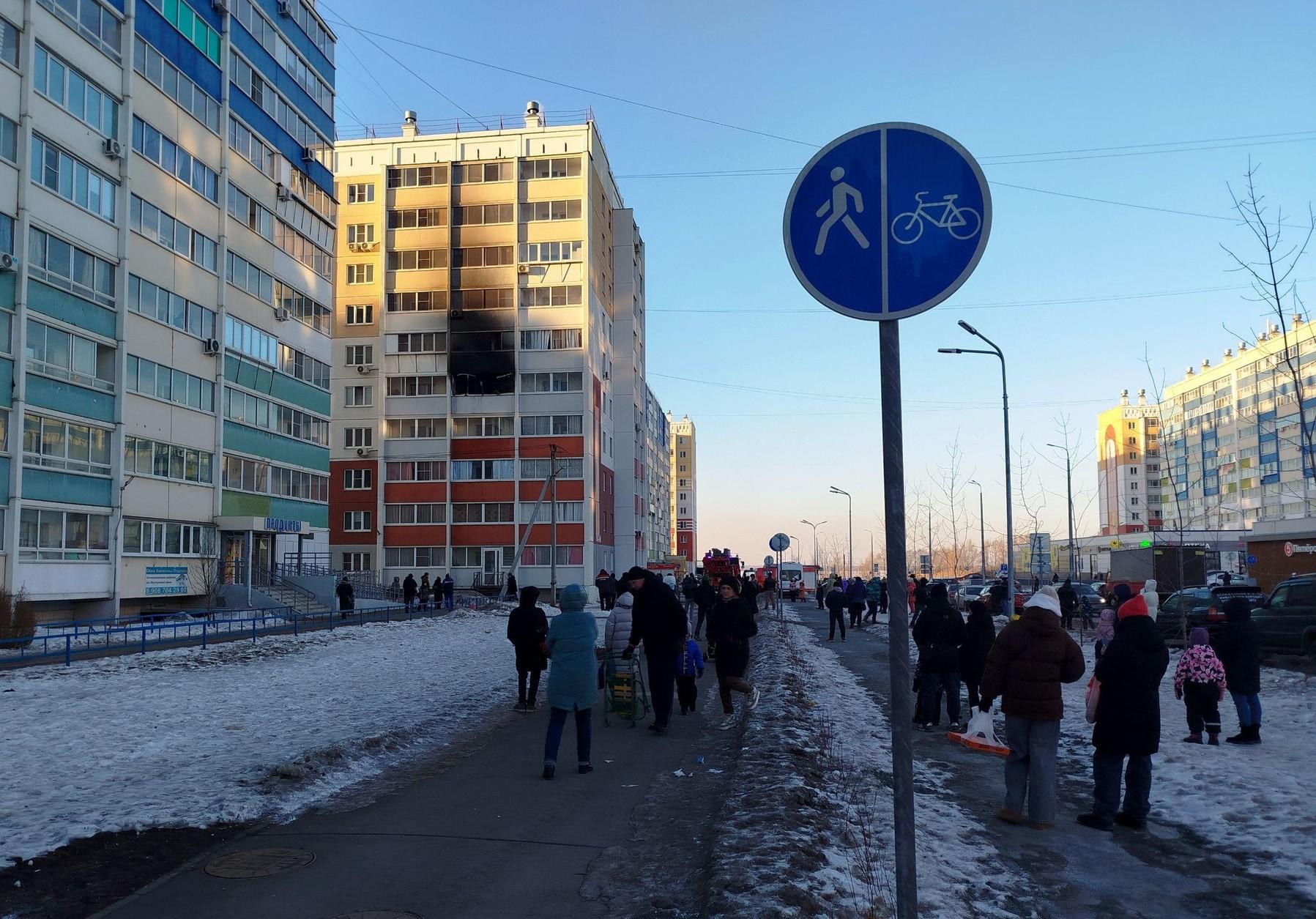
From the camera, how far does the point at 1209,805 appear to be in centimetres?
841

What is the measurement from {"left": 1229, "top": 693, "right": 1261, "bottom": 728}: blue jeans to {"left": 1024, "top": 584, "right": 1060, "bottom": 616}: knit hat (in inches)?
182

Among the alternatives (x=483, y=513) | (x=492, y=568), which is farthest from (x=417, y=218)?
(x=492, y=568)

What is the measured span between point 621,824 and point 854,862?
6.68 ft

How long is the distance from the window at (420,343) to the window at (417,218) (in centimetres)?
779

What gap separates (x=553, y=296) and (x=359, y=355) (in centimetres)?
1527

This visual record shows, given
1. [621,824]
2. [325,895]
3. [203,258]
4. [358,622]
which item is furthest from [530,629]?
[203,258]

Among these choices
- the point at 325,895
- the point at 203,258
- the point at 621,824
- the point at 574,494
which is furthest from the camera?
the point at 574,494

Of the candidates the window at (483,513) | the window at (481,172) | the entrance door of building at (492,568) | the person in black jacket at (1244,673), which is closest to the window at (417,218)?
the window at (481,172)

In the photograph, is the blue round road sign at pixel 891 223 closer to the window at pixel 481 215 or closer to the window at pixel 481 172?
the window at pixel 481 215

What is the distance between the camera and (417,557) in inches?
2879

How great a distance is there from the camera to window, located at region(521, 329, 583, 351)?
73.1 meters

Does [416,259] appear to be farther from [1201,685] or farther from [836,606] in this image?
[1201,685]

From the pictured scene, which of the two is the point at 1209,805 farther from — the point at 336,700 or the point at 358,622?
the point at 358,622

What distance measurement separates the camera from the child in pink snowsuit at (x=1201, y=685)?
1116cm
